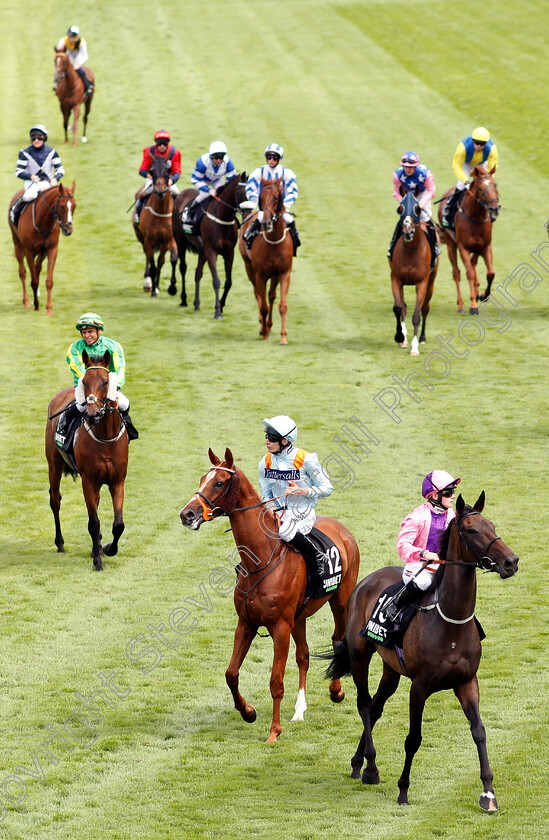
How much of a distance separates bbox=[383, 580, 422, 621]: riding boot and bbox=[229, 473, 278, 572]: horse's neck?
109 cm

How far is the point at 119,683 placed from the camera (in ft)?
31.2

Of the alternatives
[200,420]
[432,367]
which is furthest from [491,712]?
[432,367]

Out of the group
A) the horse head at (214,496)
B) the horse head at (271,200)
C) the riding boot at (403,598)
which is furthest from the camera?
the horse head at (271,200)

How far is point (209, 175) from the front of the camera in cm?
1927

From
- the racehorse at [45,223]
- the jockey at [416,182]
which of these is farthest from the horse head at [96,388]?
the racehorse at [45,223]

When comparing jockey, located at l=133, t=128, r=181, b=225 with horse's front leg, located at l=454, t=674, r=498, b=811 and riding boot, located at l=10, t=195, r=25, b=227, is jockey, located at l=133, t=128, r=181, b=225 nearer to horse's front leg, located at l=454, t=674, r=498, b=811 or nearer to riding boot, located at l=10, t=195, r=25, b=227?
riding boot, located at l=10, t=195, r=25, b=227

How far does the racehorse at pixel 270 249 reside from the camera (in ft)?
55.6

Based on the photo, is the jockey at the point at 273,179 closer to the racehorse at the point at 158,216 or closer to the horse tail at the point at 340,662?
the racehorse at the point at 158,216

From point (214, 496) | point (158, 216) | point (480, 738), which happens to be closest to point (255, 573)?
point (214, 496)

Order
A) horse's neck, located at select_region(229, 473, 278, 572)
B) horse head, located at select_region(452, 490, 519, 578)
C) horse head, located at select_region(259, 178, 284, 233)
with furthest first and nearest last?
horse head, located at select_region(259, 178, 284, 233) → horse's neck, located at select_region(229, 473, 278, 572) → horse head, located at select_region(452, 490, 519, 578)

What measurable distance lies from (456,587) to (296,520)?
5.60 feet

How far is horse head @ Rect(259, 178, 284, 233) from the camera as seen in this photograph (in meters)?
16.8

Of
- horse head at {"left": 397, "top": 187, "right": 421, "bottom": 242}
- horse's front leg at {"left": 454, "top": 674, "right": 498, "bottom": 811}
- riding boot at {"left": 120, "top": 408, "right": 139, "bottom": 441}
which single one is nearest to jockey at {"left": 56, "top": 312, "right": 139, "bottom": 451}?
riding boot at {"left": 120, "top": 408, "right": 139, "bottom": 441}

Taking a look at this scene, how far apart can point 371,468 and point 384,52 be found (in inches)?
1000
